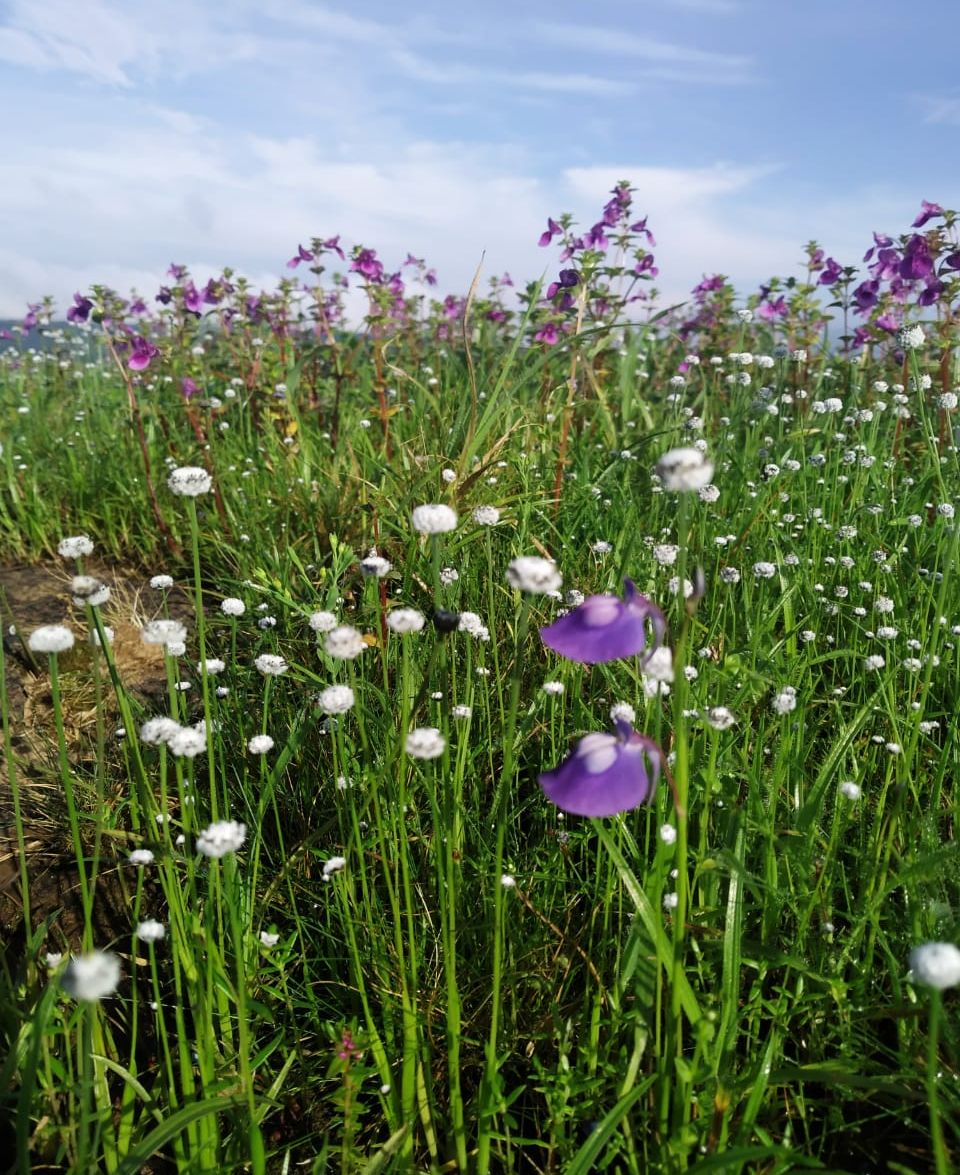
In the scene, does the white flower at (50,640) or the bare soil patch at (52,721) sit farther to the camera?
the bare soil patch at (52,721)

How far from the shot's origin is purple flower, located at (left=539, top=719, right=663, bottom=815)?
0.96m

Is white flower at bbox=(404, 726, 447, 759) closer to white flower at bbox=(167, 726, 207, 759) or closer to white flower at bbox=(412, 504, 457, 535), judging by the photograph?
white flower at bbox=(412, 504, 457, 535)

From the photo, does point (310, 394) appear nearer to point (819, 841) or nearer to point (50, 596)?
point (50, 596)

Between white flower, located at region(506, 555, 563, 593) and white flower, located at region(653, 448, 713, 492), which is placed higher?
white flower, located at region(653, 448, 713, 492)

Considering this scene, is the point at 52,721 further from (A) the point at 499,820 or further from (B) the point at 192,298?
(B) the point at 192,298

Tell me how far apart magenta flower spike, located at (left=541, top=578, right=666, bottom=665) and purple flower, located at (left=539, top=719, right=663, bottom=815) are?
9 centimetres

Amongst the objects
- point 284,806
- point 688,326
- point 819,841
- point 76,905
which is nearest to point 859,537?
point 819,841

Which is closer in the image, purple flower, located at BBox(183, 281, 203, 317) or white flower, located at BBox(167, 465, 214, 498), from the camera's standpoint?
white flower, located at BBox(167, 465, 214, 498)

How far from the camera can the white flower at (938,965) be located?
0.78 m

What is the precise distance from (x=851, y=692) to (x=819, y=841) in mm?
769

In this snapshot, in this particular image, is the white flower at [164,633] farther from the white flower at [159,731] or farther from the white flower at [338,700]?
the white flower at [338,700]

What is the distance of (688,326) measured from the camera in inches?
234

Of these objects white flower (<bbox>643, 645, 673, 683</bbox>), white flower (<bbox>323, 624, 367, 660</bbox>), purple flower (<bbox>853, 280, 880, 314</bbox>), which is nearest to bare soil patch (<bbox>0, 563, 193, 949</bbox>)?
white flower (<bbox>323, 624, 367, 660</bbox>)

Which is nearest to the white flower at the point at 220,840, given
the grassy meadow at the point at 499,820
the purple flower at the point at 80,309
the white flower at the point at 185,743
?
the grassy meadow at the point at 499,820
